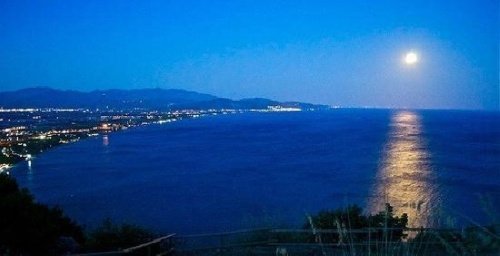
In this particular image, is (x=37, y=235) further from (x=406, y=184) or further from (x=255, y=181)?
(x=406, y=184)

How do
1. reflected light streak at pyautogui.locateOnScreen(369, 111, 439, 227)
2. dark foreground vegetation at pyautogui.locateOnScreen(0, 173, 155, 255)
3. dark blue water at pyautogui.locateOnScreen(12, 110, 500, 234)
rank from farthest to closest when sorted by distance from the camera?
dark blue water at pyautogui.locateOnScreen(12, 110, 500, 234), reflected light streak at pyautogui.locateOnScreen(369, 111, 439, 227), dark foreground vegetation at pyautogui.locateOnScreen(0, 173, 155, 255)

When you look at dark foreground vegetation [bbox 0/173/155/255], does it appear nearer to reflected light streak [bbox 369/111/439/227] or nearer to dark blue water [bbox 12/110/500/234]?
dark blue water [bbox 12/110/500/234]

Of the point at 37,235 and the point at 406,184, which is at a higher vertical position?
the point at 37,235

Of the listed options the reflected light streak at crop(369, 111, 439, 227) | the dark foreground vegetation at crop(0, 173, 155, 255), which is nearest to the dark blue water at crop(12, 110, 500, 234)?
the reflected light streak at crop(369, 111, 439, 227)

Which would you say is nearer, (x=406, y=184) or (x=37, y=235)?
(x=37, y=235)

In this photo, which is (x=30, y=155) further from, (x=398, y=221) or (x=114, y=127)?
(x=398, y=221)

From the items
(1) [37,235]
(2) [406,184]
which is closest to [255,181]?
(2) [406,184]
